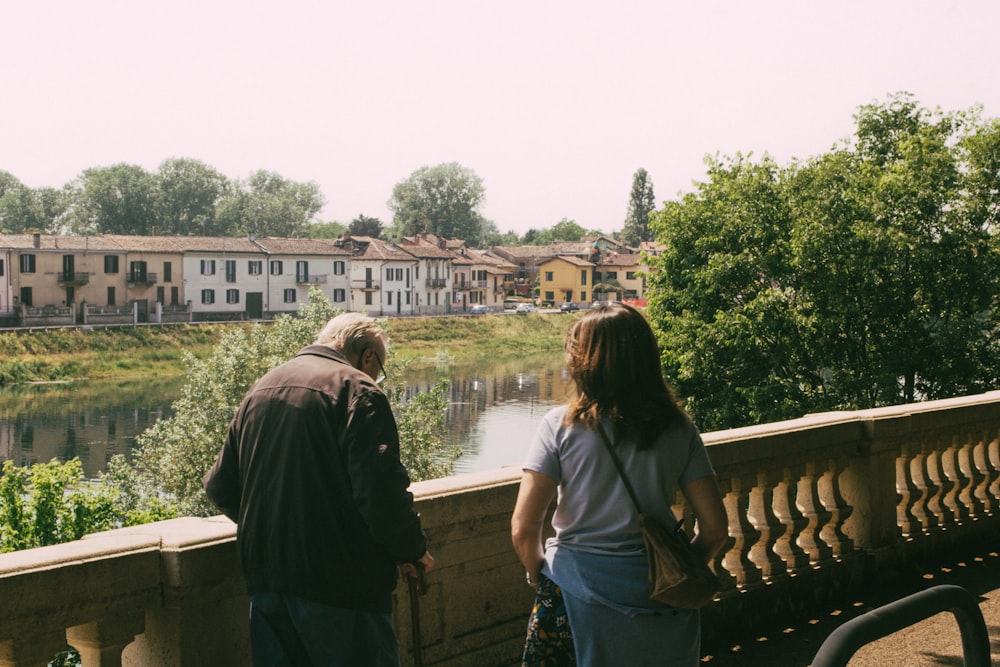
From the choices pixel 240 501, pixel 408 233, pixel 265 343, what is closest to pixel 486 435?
pixel 265 343

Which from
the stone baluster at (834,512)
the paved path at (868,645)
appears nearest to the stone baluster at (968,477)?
the paved path at (868,645)

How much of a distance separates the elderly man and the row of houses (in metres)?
66.2

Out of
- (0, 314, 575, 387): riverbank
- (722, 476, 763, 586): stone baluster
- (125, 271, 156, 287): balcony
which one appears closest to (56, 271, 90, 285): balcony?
(125, 271, 156, 287): balcony

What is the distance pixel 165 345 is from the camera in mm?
71938

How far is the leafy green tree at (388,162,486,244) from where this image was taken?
154000mm

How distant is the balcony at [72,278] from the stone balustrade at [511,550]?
270 ft

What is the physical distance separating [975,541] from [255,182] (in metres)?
151

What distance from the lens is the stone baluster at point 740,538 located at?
4977 millimetres

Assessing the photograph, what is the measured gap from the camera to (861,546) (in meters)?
5.72

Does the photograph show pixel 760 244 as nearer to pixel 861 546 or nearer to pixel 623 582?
pixel 861 546

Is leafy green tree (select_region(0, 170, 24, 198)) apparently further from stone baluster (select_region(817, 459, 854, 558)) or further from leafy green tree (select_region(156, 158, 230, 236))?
stone baluster (select_region(817, 459, 854, 558))

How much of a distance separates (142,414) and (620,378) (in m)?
52.5

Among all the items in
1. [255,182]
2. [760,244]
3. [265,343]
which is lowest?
[265,343]

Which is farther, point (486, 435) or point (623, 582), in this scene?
point (486, 435)
